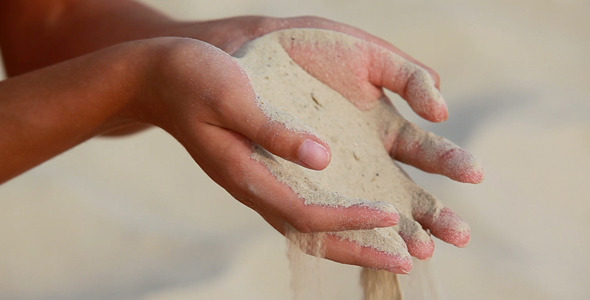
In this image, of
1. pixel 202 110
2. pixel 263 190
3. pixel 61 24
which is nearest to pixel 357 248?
pixel 263 190

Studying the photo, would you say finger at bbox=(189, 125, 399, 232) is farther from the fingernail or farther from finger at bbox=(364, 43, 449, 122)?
finger at bbox=(364, 43, 449, 122)

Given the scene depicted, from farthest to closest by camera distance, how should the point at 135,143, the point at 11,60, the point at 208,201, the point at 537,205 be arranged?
the point at 135,143, the point at 208,201, the point at 537,205, the point at 11,60

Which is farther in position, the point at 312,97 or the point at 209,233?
the point at 209,233

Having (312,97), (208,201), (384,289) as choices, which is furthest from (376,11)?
(384,289)

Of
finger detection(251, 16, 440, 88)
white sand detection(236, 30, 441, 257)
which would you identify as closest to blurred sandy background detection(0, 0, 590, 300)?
white sand detection(236, 30, 441, 257)

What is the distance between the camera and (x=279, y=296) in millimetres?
1386

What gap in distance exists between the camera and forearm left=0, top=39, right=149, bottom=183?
0.86m

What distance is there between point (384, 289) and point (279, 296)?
0.53 metres

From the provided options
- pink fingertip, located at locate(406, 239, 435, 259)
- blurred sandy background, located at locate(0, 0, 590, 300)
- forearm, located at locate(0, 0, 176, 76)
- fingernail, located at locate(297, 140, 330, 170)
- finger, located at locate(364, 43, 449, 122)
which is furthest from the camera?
blurred sandy background, located at locate(0, 0, 590, 300)

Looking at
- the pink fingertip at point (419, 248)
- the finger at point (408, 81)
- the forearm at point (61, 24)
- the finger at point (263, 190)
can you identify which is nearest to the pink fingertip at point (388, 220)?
the finger at point (263, 190)

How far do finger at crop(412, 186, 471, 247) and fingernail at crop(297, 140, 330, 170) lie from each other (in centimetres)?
21

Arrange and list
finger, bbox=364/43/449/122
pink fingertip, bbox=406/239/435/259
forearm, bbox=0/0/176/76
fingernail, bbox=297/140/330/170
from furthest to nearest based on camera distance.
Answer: forearm, bbox=0/0/176/76 → finger, bbox=364/43/449/122 → pink fingertip, bbox=406/239/435/259 → fingernail, bbox=297/140/330/170

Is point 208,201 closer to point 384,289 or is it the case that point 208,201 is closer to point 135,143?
point 135,143

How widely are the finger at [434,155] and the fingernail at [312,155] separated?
0.90ft
